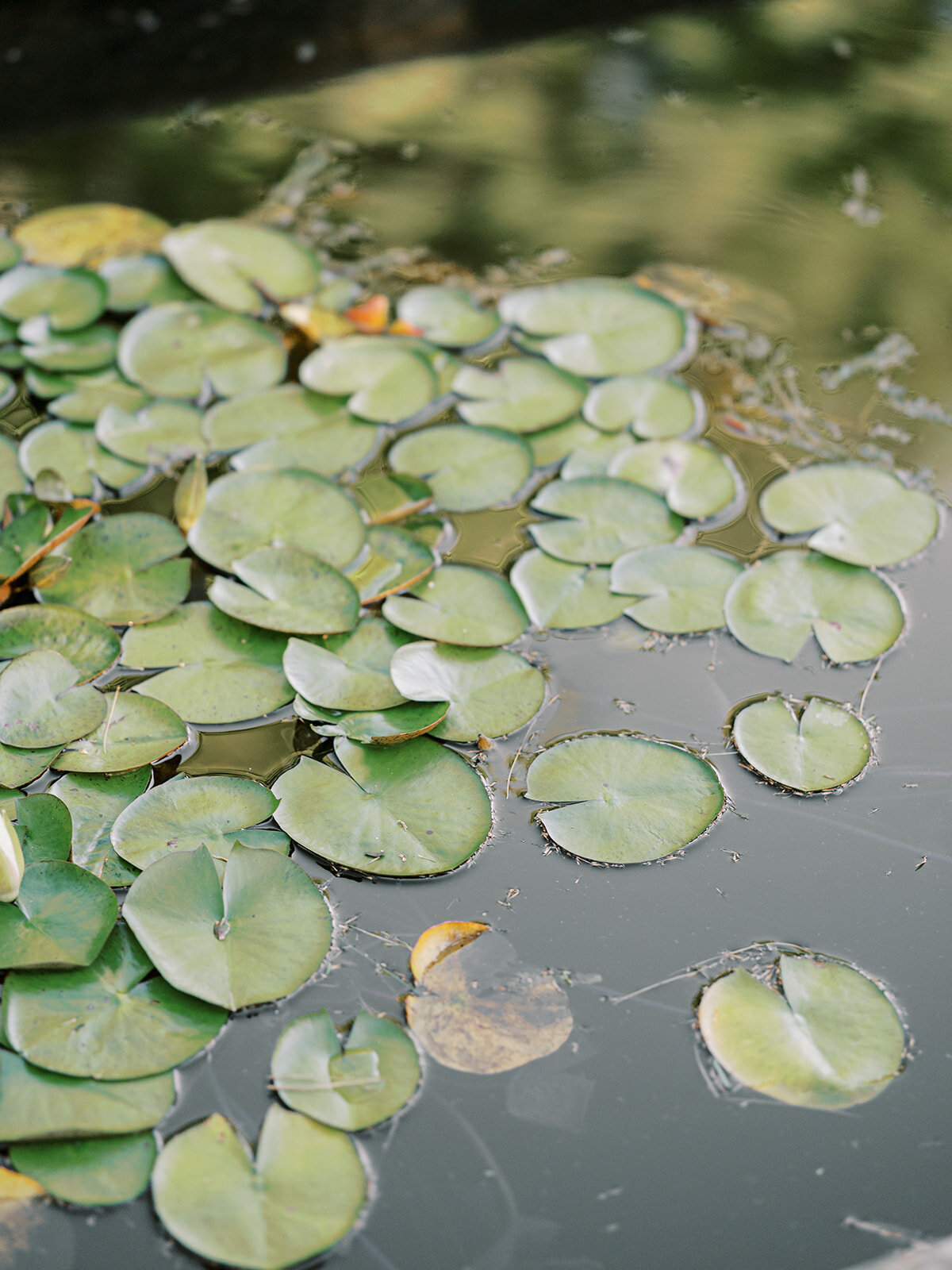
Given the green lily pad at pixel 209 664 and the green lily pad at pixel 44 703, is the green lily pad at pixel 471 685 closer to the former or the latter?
the green lily pad at pixel 209 664

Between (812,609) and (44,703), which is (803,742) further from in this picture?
(44,703)

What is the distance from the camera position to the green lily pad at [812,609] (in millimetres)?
1297

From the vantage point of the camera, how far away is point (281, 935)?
1.02 meters

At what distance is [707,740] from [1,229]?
5.30 ft

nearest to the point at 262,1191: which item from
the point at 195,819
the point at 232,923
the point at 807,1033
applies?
the point at 232,923

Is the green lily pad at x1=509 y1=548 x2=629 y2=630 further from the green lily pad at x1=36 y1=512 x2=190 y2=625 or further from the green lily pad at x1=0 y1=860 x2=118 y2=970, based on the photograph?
the green lily pad at x1=0 y1=860 x2=118 y2=970

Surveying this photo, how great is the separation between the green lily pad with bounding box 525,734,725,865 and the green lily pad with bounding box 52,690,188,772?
411 mm

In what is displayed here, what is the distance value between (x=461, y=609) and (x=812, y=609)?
0.44 m

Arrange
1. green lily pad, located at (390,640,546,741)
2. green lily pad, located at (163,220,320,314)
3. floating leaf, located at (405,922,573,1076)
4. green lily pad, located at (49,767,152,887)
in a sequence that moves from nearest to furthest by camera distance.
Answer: floating leaf, located at (405,922,573,1076) → green lily pad, located at (49,767,152,887) → green lily pad, located at (390,640,546,741) → green lily pad, located at (163,220,320,314)

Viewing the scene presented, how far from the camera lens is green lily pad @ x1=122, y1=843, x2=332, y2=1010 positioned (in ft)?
3.22

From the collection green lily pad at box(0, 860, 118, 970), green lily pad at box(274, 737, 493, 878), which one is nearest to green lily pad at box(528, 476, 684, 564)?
green lily pad at box(274, 737, 493, 878)

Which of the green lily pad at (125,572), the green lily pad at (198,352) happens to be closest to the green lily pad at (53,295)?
the green lily pad at (198,352)

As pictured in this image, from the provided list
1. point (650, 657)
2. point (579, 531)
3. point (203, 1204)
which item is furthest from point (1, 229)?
point (203, 1204)

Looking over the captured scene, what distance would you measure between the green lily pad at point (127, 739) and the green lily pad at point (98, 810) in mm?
13
